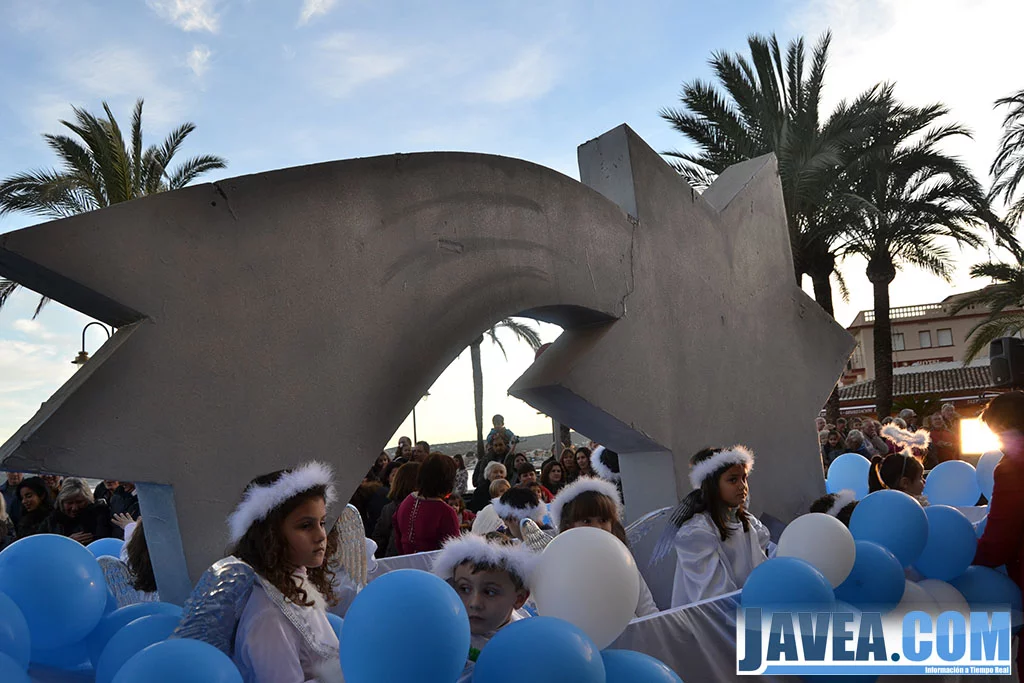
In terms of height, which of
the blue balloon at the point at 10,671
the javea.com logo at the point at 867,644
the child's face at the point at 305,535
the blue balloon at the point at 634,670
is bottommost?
the javea.com logo at the point at 867,644

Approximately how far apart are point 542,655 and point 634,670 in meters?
0.37

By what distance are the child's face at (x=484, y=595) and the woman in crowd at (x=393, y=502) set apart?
312 cm

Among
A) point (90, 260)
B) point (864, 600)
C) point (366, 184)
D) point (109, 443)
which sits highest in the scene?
point (366, 184)

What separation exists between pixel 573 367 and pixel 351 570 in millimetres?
1931

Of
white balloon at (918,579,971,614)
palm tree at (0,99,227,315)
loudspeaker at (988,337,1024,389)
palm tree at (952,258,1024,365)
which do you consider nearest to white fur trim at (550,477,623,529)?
white balloon at (918,579,971,614)

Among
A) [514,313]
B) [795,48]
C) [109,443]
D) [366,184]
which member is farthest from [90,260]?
[795,48]

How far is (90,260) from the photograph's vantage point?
3486 millimetres

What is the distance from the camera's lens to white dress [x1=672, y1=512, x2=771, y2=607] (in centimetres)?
466

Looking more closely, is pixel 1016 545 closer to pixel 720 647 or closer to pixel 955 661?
pixel 955 661

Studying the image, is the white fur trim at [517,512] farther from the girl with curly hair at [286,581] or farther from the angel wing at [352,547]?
the girl with curly hair at [286,581]

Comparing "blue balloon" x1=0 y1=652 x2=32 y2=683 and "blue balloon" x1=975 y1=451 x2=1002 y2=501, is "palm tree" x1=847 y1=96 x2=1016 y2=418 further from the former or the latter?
"blue balloon" x1=0 y1=652 x2=32 y2=683

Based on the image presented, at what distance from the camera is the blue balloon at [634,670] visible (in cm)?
253

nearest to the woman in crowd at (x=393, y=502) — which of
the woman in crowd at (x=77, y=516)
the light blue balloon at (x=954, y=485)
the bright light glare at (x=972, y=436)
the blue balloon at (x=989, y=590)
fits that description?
the woman in crowd at (x=77, y=516)

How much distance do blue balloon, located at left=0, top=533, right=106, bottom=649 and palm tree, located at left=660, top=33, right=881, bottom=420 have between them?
15503 mm
